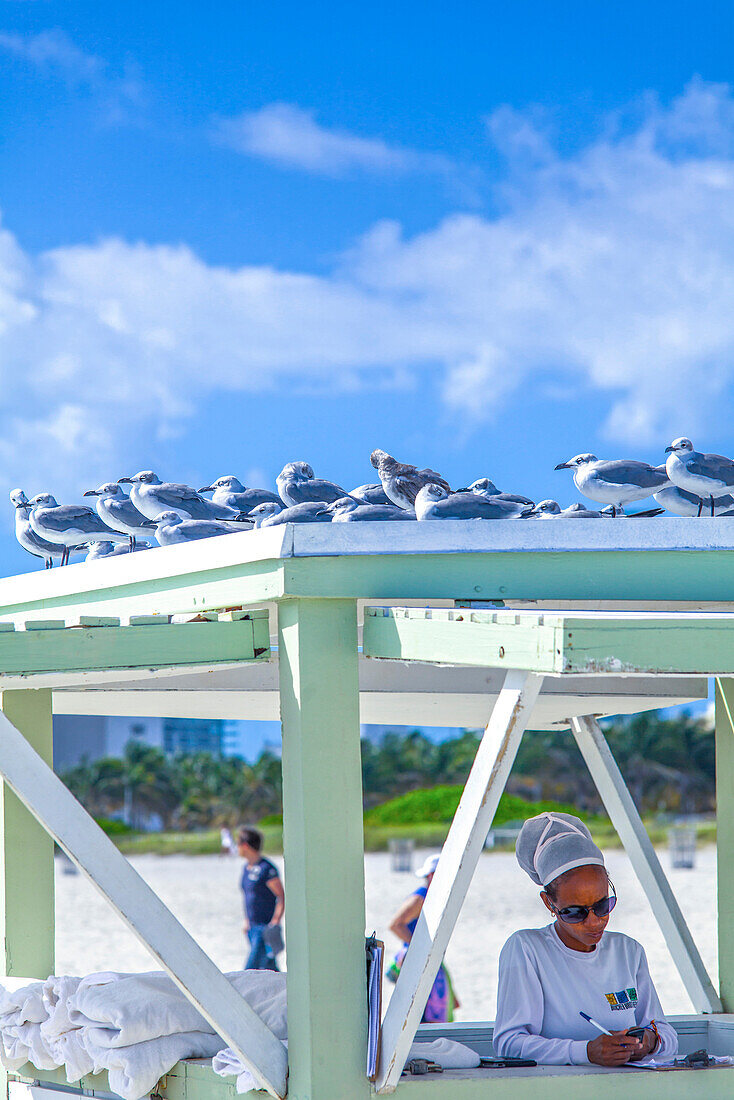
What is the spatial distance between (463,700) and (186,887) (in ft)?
132

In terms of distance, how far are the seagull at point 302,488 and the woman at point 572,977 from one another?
1.71 meters

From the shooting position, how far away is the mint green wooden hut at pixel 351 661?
3.73 m

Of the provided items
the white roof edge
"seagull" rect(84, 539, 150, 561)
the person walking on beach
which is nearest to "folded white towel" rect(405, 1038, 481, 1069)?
the white roof edge

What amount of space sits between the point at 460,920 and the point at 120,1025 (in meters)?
29.9

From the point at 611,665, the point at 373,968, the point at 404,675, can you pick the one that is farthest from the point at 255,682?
the point at 611,665

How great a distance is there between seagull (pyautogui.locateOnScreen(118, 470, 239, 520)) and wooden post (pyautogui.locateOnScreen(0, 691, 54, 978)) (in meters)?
0.97

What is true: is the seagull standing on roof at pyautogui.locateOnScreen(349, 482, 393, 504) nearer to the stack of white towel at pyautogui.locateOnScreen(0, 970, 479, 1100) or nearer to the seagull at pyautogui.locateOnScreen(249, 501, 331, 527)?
the seagull at pyautogui.locateOnScreen(249, 501, 331, 527)

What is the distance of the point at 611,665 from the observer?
3.45 m

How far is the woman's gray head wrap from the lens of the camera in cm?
455

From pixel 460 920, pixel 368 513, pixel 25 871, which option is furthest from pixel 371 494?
pixel 460 920

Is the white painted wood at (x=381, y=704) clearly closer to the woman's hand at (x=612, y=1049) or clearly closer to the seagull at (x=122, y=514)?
the seagull at (x=122, y=514)

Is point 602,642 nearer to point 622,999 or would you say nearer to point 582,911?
point 582,911

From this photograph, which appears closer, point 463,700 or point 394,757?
point 463,700

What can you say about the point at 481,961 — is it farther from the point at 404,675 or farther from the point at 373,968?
the point at 373,968
